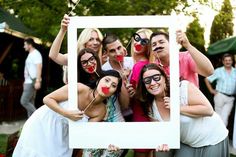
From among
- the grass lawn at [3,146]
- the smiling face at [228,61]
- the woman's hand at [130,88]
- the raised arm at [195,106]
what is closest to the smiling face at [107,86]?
the woman's hand at [130,88]

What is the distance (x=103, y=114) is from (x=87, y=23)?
1.97ft

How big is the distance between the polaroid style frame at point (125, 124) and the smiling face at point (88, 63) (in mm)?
92

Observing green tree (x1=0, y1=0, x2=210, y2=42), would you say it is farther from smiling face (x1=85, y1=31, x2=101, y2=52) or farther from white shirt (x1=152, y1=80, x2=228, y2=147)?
white shirt (x1=152, y1=80, x2=228, y2=147)

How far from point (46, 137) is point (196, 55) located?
1.29 metres

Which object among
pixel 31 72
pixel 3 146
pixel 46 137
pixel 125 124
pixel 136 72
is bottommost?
pixel 3 146

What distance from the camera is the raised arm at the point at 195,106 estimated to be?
11.1 feet

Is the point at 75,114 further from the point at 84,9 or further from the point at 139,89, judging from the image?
the point at 84,9

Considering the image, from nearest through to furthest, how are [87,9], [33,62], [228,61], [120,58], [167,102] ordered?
[167,102], [120,58], [228,61], [33,62], [87,9]

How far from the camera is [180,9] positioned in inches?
423

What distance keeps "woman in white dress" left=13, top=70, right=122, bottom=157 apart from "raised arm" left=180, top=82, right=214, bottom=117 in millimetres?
452

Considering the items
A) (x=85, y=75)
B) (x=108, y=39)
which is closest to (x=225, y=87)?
(x=108, y=39)

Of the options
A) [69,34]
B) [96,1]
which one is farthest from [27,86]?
[69,34]

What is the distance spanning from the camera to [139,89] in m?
3.44

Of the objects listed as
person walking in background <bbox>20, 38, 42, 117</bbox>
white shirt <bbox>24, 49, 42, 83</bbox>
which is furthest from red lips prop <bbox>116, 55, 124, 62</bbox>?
white shirt <bbox>24, 49, 42, 83</bbox>
